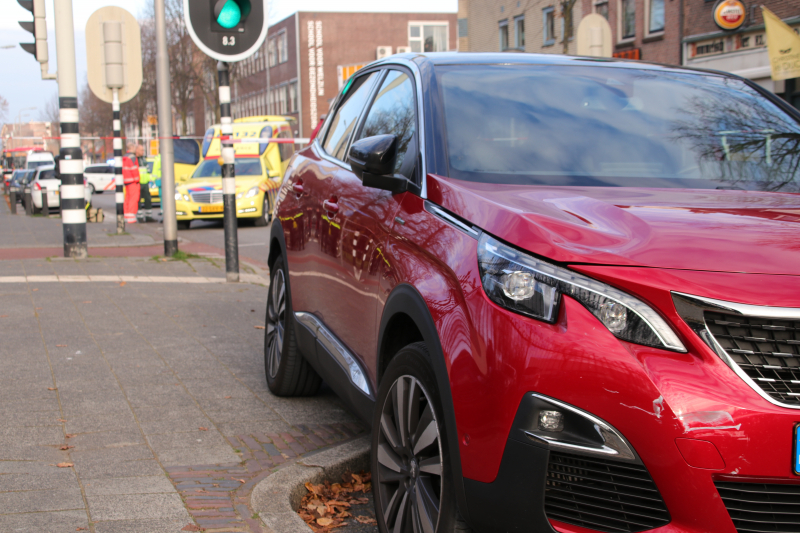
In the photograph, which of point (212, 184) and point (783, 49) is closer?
point (783, 49)

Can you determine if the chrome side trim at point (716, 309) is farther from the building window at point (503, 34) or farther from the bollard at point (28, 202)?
the building window at point (503, 34)

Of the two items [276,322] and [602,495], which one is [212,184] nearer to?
[276,322]

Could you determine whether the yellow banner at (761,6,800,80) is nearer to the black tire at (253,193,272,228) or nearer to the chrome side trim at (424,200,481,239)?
the black tire at (253,193,272,228)

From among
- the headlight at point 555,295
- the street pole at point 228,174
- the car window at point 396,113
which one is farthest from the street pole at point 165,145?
the headlight at point 555,295

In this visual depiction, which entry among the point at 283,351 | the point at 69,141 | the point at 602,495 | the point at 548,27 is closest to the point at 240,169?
the point at 69,141

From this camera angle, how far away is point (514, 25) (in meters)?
37.6

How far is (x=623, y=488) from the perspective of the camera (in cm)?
207

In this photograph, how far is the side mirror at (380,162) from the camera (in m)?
3.21

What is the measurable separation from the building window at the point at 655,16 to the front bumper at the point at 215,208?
14.6m

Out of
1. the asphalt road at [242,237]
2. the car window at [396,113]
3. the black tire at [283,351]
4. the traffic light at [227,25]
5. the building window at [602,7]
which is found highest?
the building window at [602,7]

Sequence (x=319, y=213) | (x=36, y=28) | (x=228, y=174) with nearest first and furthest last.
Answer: (x=319, y=213) < (x=228, y=174) < (x=36, y=28)

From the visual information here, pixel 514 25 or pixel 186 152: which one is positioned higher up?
pixel 514 25

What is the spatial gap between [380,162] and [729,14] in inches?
934

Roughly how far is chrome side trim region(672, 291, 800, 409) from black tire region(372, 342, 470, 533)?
762 mm
